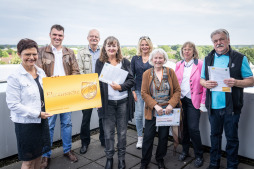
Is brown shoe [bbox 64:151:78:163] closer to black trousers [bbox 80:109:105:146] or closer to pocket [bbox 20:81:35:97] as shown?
black trousers [bbox 80:109:105:146]

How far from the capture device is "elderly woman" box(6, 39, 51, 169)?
169 cm

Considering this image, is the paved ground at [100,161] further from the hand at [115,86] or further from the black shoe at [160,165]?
the hand at [115,86]


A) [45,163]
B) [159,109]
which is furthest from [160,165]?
[45,163]

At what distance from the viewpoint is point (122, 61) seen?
8.39 ft

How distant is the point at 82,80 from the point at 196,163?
2057mm

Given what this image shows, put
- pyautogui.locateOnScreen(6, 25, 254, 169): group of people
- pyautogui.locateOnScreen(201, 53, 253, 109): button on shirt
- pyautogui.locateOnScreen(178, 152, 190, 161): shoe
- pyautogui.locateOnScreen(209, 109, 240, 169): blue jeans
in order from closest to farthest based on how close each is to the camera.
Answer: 1. pyautogui.locateOnScreen(6, 25, 254, 169): group of people
2. pyautogui.locateOnScreen(201, 53, 253, 109): button on shirt
3. pyautogui.locateOnScreen(209, 109, 240, 169): blue jeans
4. pyautogui.locateOnScreen(178, 152, 190, 161): shoe

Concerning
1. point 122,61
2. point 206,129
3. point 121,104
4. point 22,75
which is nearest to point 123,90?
point 121,104

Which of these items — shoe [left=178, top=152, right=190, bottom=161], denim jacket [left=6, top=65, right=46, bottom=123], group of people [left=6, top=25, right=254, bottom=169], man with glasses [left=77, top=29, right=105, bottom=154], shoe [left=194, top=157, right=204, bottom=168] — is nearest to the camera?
denim jacket [left=6, top=65, right=46, bottom=123]

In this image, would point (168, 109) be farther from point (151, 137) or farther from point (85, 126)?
point (85, 126)

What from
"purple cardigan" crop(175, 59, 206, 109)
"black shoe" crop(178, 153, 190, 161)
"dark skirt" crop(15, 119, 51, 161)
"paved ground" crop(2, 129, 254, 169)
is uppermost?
"purple cardigan" crop(175, 59, 206, 109)

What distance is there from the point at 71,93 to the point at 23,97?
2.12 ft

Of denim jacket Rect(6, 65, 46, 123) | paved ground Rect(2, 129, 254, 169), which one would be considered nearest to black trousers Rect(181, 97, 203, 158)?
paved ground Rect(2, 129, 254, 169)

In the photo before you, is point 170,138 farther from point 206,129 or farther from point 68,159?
point 68,159

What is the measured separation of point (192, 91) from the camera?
2.64 meters
